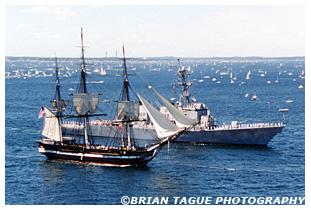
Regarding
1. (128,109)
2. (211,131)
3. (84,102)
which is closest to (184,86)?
(211,131)

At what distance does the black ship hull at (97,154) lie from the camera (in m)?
62.5

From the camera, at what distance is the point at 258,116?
98938 millimetres

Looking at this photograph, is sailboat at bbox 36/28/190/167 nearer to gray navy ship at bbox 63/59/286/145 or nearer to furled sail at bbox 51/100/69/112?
furled sail at bbox 51/100/69/112

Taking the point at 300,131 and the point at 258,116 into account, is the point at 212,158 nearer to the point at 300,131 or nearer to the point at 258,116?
the point at 300,131

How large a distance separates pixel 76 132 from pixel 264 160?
3572 cm

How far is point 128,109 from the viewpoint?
6650 cm

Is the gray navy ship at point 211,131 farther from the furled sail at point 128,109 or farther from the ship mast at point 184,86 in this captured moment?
the furled sail at point 128,109

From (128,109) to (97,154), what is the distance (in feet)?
23.7

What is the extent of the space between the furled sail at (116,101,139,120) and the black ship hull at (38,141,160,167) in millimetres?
5250

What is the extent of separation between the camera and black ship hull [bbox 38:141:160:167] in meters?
62.5

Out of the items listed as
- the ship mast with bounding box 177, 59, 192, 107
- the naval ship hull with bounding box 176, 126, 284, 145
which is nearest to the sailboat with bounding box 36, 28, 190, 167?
the naval ship hull with bounding box 176, 126, 284, 145

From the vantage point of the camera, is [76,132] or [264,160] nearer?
[264,160]

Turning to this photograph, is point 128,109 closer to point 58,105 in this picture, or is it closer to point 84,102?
point 84,102
